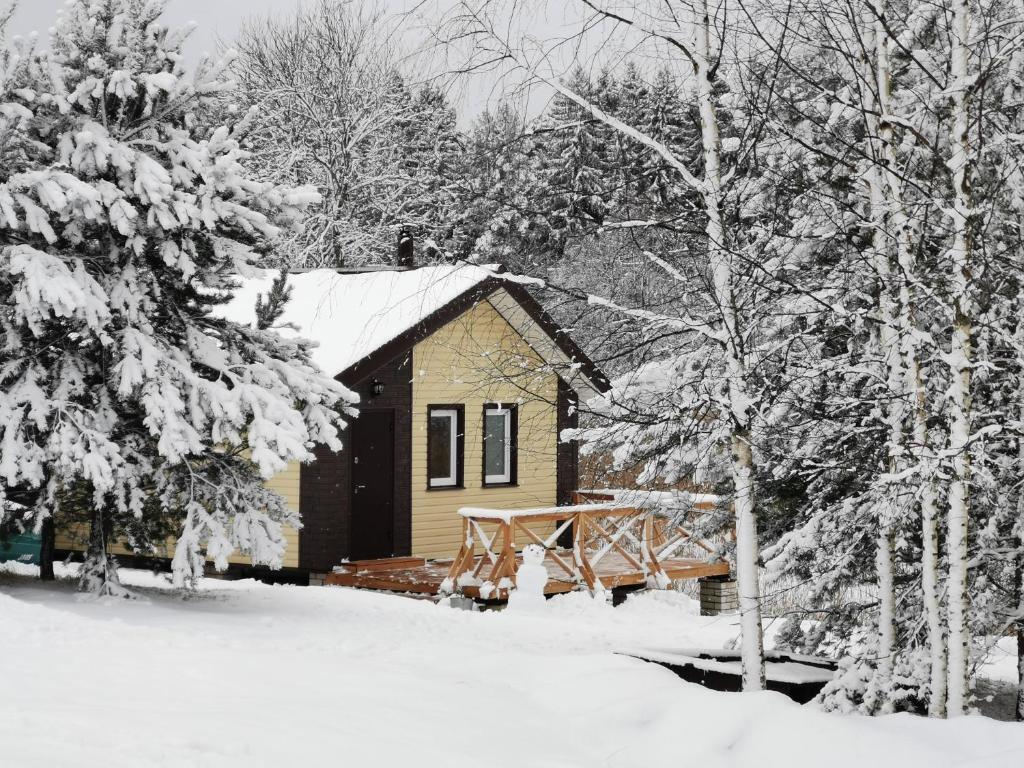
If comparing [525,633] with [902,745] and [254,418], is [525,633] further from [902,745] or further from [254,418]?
[902,745]

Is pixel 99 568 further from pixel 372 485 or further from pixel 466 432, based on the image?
pixel 466 432

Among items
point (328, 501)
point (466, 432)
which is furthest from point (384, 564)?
point (466, 432)

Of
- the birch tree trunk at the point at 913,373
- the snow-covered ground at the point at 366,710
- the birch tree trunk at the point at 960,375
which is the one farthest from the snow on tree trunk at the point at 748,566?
the birch tree trunk at the point at 960,375

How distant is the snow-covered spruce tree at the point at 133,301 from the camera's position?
989 cm

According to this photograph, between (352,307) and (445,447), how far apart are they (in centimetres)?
275

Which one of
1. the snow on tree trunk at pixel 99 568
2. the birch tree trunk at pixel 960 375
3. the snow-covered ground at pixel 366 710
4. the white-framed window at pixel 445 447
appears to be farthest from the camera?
the white-framed window at pixel 445 447

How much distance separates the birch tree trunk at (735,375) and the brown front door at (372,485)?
10.2 metres

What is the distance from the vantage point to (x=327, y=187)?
3228 centimetres

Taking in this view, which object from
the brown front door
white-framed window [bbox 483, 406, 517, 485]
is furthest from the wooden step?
white-framed window [bbox 483, 406, 517, 485]

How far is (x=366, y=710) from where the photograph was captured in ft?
21.3

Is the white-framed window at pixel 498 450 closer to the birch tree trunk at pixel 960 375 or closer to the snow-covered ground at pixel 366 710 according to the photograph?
the snow-covered ground at pixel 366 710

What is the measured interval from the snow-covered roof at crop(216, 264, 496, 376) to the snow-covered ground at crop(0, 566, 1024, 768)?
22.0 feet

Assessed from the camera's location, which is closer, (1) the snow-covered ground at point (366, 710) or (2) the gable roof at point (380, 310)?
(1) the snow-covered ground at point (366, 710)

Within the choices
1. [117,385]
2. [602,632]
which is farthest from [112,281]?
[602,632]
